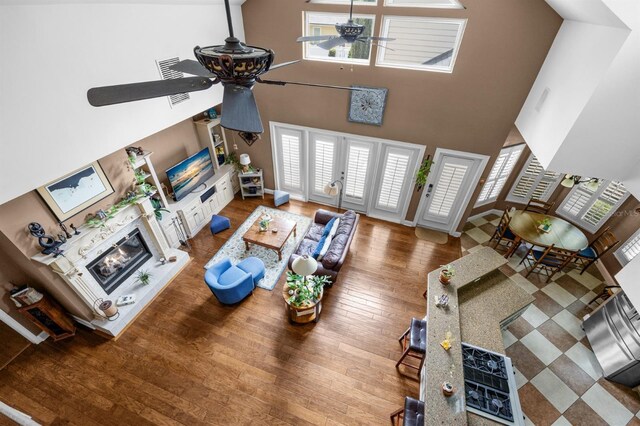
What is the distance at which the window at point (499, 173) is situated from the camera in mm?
6422

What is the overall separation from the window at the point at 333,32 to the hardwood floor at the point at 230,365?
4.46 meters

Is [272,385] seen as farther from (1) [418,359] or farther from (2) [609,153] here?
(2) [609,153]

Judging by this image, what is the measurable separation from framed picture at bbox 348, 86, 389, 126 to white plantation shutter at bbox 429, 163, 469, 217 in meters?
1.86

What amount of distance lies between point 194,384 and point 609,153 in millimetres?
6517

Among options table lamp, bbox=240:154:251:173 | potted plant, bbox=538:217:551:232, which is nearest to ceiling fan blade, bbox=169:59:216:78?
table lamp, bbox=240:154:251:173

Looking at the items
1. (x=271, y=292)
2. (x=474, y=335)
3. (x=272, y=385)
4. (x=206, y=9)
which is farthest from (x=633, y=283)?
(x=206, y=9)

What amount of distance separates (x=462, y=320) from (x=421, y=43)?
15.8 feet

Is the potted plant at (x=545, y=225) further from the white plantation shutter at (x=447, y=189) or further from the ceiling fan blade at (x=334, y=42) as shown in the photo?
the ceiling fan blade at (x=334, y=42)

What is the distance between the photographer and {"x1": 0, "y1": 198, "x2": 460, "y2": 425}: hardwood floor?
3973mm

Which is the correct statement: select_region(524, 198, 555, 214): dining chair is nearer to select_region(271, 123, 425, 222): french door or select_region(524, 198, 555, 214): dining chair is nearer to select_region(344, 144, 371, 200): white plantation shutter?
select_region(271, 123, 425, 222): french door

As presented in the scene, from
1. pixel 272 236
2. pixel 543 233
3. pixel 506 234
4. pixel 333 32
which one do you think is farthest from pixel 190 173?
pixel 543 233

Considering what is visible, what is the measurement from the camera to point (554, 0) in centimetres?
390

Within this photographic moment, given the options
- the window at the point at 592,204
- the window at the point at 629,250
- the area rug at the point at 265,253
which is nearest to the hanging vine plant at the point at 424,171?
the area rug at the point at 265,253

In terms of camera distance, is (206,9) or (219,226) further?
(219,226)
